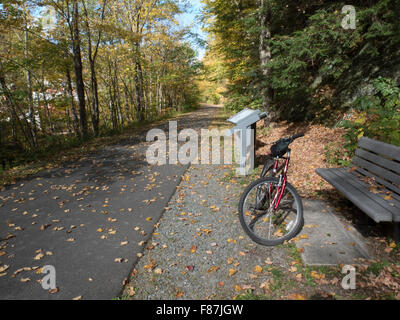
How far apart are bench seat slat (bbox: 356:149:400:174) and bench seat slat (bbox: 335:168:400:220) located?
13.3 inches

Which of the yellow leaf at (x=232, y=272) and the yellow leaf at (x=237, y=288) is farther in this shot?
the yellow leaf at (x=232, y=272)

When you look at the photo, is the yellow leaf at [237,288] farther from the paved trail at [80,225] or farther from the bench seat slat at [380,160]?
the bench seat slat at [380,160]

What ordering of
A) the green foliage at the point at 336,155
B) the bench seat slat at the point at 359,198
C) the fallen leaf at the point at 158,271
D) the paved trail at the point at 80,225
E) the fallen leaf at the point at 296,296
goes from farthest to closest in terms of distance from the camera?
the green foliage at the point at 336,155, the fallen leaf at the point at 158,271, the paved trail at the point at 80,225, the bench seat slat at the point at 359,198, the fallen leaf at the point at 296,296

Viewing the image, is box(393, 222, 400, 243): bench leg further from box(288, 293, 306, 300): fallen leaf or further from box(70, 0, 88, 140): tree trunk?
box(70, 0, 88, 140): tree trunk

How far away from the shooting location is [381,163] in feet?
10.5

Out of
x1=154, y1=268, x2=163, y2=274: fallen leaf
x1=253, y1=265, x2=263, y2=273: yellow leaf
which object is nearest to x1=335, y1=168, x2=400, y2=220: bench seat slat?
x1=253, y1=265, x2=263, y2=273: yellow leaf

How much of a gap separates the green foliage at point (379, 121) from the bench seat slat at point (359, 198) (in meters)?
1.41

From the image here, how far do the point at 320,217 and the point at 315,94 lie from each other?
246 inches

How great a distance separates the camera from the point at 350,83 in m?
7.01

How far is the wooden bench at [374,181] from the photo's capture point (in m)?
2.59

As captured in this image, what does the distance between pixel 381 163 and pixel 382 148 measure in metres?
0.22

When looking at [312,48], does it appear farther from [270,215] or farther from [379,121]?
[270,215]
